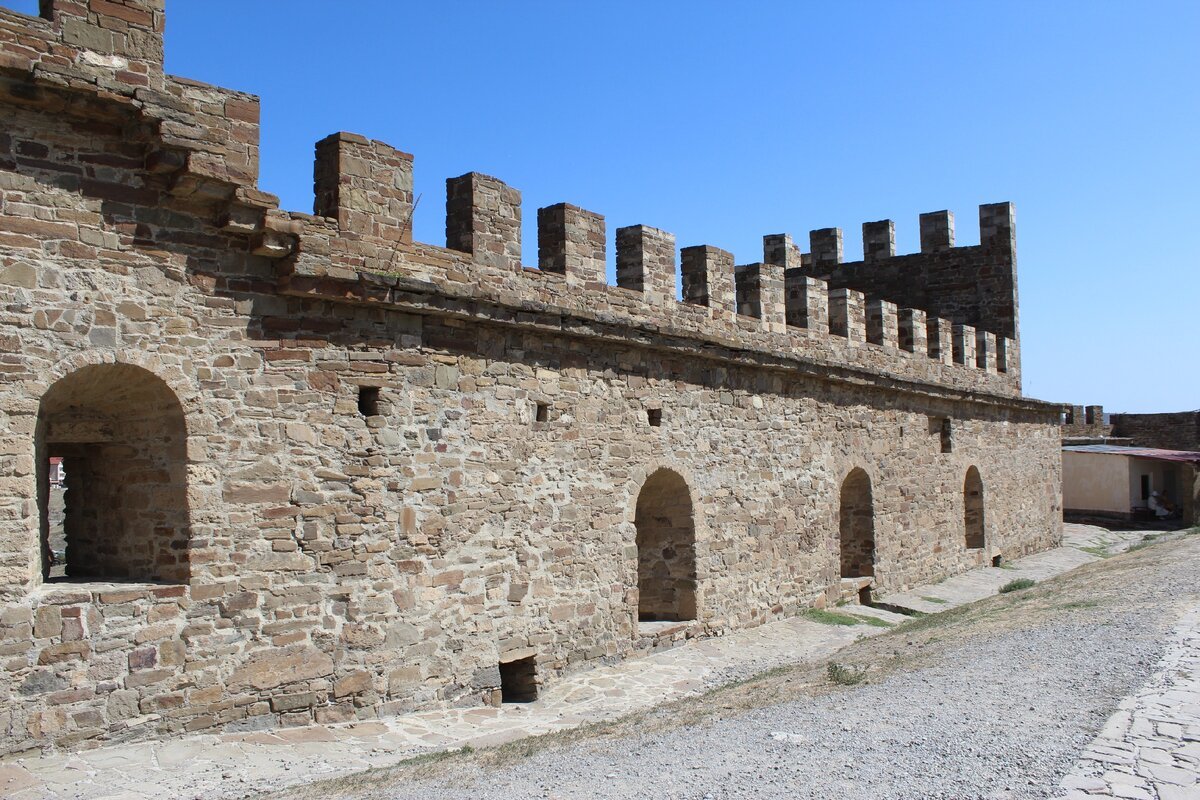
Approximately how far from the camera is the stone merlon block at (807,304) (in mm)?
13070

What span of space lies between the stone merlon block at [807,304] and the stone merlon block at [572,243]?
415 cm


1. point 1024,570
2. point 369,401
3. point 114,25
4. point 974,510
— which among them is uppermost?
point 114,25

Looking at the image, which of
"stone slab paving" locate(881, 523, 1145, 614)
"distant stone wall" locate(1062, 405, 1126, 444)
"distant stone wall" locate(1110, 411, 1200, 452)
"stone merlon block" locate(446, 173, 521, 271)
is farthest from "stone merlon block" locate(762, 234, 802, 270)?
"distant stone wall" locate(1110, 411, 1200, 452)

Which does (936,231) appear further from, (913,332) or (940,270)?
(913,332)

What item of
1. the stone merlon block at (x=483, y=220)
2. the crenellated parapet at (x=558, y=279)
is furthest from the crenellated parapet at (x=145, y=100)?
the stone merlon block at (x=483, y=220)

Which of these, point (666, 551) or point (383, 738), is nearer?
point (383, 738)

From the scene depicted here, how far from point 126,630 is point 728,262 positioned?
752 cm

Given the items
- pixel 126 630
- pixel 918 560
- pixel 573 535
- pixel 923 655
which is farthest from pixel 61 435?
pixel 918 560

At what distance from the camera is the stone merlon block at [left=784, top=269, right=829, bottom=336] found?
13.1 metres

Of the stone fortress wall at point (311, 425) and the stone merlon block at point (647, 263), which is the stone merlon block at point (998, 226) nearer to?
the stone fortress wall at point (311, 425)

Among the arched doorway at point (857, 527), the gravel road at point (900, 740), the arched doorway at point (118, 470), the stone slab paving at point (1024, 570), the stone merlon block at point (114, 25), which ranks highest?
the stone merlon block at point (114, 25)

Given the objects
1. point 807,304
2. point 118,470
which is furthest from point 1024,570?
point 118,470

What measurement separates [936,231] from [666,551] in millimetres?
11214

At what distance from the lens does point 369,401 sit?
7848 mm
